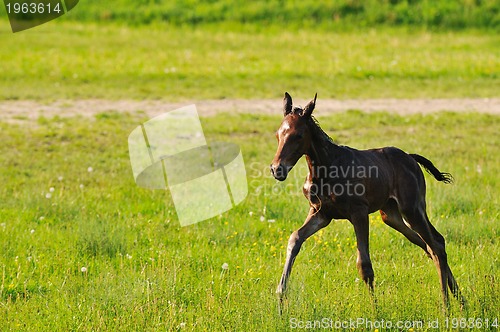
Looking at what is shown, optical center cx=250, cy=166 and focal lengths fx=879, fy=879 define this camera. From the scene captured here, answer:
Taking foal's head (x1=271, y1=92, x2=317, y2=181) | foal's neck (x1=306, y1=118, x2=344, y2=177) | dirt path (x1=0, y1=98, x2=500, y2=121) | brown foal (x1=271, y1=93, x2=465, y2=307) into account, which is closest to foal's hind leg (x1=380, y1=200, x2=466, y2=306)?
brown foal (x1=271, y1=93, x2=465, y2=307)

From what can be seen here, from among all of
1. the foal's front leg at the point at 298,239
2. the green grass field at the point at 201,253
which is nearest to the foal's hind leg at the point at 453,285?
the green grass field at the point at 201,253

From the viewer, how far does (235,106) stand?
1723 centimetres

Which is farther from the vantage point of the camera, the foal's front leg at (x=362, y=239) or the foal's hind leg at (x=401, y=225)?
the foal's hind leg at (x=401, y=225)

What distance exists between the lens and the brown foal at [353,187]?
→ 6.12 meters

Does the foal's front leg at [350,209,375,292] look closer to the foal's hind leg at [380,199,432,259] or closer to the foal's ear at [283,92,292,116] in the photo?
the foal's hind leg at [380,199,432,259]

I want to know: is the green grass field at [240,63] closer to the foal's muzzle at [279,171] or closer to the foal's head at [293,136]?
the foal's head at [293,136]

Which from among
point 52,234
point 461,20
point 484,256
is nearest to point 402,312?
point 484,256

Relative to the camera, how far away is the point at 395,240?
866 cm

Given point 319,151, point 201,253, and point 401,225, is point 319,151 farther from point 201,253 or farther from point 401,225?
point 201,253

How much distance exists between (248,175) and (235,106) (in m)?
5.70

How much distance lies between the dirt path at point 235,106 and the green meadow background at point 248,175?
39cm

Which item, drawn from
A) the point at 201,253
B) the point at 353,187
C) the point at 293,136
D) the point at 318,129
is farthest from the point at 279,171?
the point at 201,253

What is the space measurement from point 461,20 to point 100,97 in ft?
46.5

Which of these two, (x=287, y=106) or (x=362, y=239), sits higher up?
(x=287, y=106)
